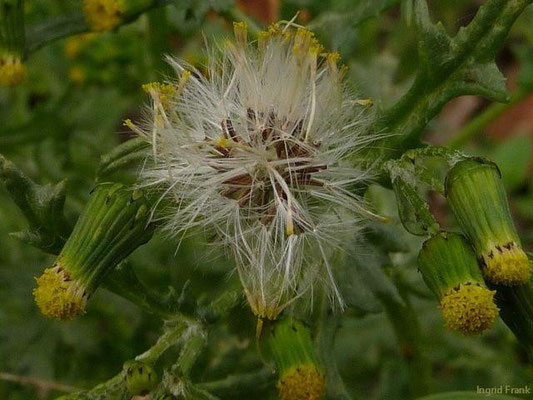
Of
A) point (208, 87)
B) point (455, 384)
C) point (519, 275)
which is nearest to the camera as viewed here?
point (519, 275)

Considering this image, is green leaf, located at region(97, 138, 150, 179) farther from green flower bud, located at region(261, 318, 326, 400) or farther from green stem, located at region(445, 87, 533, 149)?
green stem, located at region(445, 87, 533, 149)

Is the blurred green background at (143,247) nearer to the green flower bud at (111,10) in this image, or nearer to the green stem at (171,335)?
the green flower bud at (111,10)

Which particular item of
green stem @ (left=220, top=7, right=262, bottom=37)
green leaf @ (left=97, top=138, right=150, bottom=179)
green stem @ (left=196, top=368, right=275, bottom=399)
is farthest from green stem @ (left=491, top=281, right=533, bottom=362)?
green stem @ (left=220, top=7, right=262, bottom=37)

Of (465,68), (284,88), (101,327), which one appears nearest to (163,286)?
(101,327)

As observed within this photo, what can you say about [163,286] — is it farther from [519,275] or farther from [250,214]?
[519,275]

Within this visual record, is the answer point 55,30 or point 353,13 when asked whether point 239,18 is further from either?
point 55,30

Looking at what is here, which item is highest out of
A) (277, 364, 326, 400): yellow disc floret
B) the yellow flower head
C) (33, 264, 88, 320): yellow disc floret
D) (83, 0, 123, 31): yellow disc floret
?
(83, 0, 123, 31): yellow disc floret

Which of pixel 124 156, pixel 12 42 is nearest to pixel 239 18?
pixel 12 42
